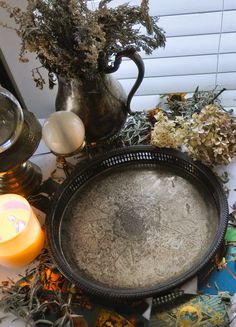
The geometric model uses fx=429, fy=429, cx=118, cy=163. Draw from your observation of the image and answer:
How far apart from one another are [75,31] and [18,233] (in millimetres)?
368

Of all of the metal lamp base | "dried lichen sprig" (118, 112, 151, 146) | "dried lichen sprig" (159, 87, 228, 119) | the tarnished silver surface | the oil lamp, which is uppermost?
the oil lamp

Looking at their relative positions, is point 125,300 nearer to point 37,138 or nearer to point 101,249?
point 101,249

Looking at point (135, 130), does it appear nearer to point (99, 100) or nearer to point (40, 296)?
point (99, 100)

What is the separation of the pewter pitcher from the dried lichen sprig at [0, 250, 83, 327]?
0.91ft

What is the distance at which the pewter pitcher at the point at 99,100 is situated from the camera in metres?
0.81

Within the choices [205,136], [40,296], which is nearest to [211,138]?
[205,136]

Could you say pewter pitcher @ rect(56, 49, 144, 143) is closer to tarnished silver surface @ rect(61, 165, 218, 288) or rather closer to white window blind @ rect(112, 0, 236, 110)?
tarnished silver surface @ rect(61, 165, 218, 288)

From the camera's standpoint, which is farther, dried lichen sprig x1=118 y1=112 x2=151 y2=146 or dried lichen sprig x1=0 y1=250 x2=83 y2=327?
dried lichen sprig x1=118 y1=112 x2=151 y2=146

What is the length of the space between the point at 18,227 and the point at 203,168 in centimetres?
37

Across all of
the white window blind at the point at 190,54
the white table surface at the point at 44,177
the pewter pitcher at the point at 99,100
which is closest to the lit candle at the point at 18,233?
the white table surface at the point at 44,177

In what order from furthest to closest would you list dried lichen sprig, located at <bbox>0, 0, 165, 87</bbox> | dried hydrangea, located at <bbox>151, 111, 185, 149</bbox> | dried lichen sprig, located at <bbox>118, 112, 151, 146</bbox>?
dried lichen sprig, located at <bbox>118, 112, 151, 146</bbox>, dried hydrangea, located at <bbox>151, 111, 185, 149</bbox>, dried lichen sprig, located at <bbox>0, 0, 165, 87</bbox>

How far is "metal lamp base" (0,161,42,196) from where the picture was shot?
0.89 meters

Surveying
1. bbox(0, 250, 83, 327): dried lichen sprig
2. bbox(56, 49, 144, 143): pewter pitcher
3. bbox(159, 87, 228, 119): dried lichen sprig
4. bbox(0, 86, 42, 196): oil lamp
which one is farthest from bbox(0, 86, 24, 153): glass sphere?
bbox(159, 87, 228, 119): dried lichen sprig

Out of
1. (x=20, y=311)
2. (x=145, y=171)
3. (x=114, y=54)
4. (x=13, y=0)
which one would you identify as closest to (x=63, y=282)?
(x=20, y=311)
